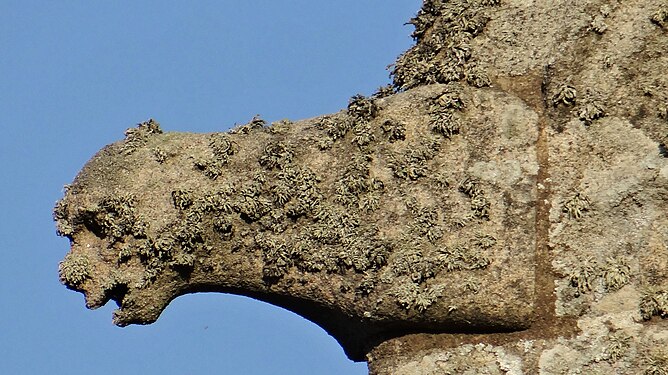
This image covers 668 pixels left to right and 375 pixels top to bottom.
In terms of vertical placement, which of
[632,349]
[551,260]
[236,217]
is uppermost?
[236,217]

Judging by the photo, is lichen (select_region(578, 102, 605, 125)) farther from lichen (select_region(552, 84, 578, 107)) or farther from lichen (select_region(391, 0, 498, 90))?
lichen (select_region(391, 0, 498, 90))

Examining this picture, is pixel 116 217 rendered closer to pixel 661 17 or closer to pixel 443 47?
pixel 443 47

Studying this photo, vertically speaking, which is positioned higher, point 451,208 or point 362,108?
point 362,108

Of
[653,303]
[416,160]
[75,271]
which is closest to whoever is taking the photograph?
[653,303]

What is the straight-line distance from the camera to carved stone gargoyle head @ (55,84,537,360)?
6.82 metres

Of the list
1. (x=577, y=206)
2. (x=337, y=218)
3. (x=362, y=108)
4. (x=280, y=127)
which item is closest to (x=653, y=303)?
(x=577, y=206)

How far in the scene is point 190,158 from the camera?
7496 millimetres

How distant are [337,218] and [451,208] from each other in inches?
23.4

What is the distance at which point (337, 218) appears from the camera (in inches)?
280

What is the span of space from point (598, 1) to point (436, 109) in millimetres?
980

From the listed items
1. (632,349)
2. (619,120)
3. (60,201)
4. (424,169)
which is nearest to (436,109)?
(424,169)

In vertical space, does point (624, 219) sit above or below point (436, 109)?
below

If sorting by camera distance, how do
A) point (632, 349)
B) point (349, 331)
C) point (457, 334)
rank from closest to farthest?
point (632, 349) < point (457, 334) < point (349, 331)

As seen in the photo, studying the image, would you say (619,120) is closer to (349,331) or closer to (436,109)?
(436,109)
